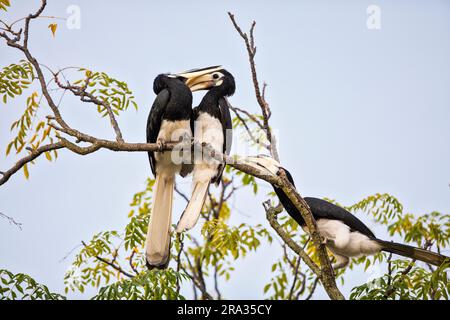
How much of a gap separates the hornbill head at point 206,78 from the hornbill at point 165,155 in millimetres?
172

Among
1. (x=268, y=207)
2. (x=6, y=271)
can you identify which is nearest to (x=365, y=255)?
(x=268, y=207)

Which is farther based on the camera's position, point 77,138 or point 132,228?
point 132,228

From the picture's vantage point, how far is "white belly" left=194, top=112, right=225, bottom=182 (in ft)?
15.1

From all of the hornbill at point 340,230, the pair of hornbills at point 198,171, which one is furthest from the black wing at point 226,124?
the hornbill at point 340,230

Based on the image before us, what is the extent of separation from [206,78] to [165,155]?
754mm

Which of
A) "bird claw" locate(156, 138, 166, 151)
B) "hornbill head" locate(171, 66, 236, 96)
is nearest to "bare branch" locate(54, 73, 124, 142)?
"bird claw" locate(156, 138, 166, 151)

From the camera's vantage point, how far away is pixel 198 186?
4684 millimetres

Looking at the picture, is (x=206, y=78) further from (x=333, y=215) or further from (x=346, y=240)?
(x=346, y=240)

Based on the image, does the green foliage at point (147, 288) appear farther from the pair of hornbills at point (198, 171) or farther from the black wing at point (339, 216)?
the black wing at point (339, 216)

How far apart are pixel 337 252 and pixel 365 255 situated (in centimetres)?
19

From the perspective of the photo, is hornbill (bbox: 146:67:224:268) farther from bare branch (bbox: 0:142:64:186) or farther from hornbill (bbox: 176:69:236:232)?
bare branch (bbox: 0:142:64:186)

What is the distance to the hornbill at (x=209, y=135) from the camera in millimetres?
4605
